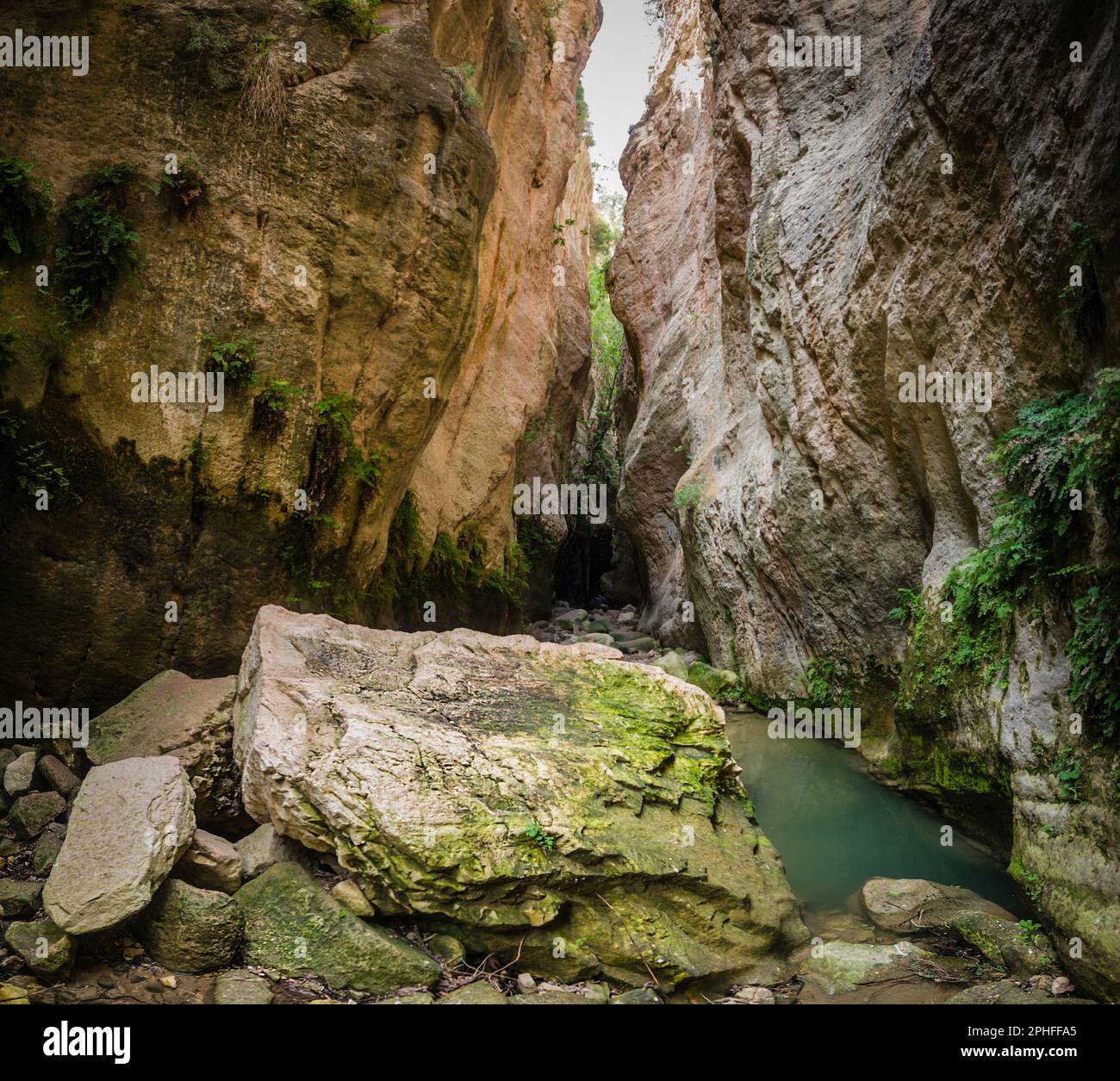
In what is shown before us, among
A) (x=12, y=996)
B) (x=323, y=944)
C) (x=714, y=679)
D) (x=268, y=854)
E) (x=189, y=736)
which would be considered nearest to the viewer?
(x=12, y=996)

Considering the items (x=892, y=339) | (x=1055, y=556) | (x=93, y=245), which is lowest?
(x=1055, y=556)

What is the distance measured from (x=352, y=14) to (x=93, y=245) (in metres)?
3.96

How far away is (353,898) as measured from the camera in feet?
15.1

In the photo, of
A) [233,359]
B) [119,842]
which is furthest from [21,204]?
[119,842]

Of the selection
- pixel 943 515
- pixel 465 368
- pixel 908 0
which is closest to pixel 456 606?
pixel 465 368

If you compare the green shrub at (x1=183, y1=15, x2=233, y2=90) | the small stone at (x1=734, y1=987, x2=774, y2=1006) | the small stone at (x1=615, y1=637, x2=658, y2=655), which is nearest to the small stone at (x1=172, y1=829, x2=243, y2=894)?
the small stone at (x1=734, y1=987, x2=774, y2=1006)

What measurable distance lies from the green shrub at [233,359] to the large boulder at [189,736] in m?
2.99

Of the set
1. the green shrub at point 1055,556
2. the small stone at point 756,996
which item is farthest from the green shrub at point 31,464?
the green shrub at point 1055,556

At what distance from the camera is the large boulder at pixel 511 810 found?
15.2 feet

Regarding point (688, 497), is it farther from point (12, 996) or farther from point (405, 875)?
point (12, 996)

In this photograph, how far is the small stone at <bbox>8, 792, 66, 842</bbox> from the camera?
5254mm

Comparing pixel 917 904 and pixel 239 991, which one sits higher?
pixel 239 991

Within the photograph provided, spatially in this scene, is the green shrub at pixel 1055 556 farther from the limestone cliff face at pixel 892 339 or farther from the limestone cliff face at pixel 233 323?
the limestone cliff face at pixel 233 323

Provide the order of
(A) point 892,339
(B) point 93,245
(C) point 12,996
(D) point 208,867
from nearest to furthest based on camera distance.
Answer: (C) point 12,996 → (D) point 208,867 → (B) point 93,245 → (A) point 892,339
